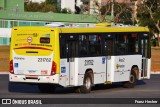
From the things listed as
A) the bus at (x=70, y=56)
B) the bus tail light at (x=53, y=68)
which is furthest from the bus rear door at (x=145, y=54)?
the bus tail light at (x=53, y=68)

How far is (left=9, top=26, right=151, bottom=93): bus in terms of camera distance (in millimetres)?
25953

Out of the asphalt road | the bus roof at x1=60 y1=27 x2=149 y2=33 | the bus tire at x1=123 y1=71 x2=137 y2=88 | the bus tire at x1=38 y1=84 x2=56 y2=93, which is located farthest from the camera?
the bus tire at x1=123 y1=71 x2=137 y2=88

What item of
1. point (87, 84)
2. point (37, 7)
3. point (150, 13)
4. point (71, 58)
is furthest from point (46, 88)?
point (37, 7)

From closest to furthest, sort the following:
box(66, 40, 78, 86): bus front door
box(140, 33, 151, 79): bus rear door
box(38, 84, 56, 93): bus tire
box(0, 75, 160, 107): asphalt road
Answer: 1. box(0, 75, 160, 107): asphalt road
2. box(66, 40, 78, 86): bus front door
3. box(38, 84, 56, 93): bus tire
4. box(140, 33, 151, 79): bus rear door

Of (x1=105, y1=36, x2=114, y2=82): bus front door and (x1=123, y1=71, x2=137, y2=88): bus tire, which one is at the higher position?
(x1=105, y1=36, x2=114, y2=82): bus front door

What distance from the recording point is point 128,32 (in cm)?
3025

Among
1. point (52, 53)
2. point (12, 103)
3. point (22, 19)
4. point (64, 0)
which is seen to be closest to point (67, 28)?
point (52, 53)

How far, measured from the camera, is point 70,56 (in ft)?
87.4

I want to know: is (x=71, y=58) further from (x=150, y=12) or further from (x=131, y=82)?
(x=150, y=12)

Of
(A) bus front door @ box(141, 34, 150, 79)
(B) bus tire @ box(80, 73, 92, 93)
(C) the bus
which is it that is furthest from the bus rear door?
(B) bus tire @ box(80, 73, 92, 93)

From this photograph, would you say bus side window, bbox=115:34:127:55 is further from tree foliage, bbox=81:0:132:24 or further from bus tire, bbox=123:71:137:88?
tree foliage, bbox=81:0:132:24

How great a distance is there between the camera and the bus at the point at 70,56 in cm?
2595

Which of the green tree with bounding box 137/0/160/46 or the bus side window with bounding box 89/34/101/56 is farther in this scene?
the green tree with bounding box 137/0/160/46

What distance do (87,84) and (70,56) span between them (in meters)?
1.52
